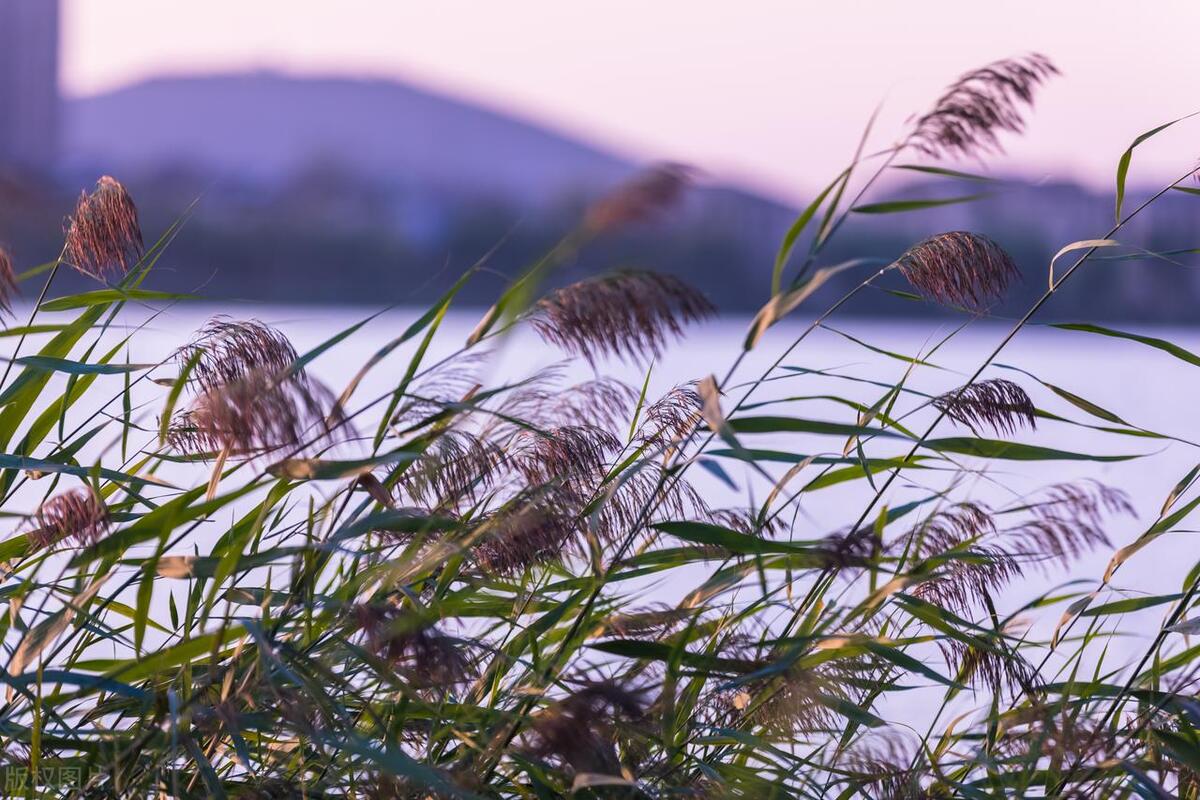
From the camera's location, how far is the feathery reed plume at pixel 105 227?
1.21 metres

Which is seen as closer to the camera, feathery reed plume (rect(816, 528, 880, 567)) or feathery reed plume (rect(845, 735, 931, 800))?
feathery reed plume (rect(816, 528, 880, 567))

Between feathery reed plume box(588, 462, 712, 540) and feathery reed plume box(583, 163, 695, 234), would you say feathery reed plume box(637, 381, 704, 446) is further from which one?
feathery reed plume box(583, 163, 695, 234)

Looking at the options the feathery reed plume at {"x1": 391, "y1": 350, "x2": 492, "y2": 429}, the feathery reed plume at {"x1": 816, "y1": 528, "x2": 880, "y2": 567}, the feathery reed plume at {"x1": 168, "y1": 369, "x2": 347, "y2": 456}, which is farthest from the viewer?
the feathery reed plume at {"x1": 391, "y1": 350, "x2": 492, "y2": 429}

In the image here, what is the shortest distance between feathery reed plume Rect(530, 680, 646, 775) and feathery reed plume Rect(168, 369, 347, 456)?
0.28 m

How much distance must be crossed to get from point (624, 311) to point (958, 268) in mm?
389

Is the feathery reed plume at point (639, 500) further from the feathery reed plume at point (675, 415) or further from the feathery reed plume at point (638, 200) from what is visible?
the feathery reed plume at point (638, 200)

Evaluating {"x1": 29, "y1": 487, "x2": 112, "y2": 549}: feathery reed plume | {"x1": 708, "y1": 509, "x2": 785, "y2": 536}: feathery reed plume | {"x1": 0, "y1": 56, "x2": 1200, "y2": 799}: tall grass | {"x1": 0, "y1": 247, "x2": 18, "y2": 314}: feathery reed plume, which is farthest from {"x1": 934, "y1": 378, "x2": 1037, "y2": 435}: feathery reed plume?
{"x1": 0, "y1": 247, "x2": 18, "y2": 314}: feathery reed plume

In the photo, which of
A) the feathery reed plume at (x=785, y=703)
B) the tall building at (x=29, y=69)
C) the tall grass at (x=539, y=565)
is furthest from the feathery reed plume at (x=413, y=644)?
the tall building at (x=29, y=69)

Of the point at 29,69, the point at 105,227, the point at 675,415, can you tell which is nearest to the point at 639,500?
the point at 675,415

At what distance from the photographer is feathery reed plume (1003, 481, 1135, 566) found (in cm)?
123

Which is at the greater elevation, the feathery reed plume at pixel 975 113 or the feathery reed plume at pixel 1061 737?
Answer: the feathery reed plume at pixel 975 113

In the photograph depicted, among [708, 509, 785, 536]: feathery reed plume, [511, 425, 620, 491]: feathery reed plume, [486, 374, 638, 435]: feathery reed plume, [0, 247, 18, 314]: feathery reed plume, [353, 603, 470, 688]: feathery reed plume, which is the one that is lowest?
[708, 509, 785, 536]: feathery reed plume

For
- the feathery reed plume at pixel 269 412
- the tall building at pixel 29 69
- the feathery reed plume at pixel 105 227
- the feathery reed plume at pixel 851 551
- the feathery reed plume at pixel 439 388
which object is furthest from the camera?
the tall building at pixel 29 69

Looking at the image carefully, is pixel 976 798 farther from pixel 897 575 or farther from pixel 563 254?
pixel 563 254
